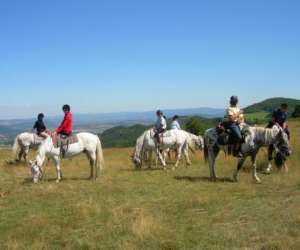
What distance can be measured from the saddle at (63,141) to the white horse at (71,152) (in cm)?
11

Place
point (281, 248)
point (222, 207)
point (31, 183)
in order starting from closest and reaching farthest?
point (281, 248)
point (222, 207)
point (31, 183)

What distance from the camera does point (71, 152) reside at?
16.6 metres

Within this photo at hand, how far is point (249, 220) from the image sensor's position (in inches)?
370

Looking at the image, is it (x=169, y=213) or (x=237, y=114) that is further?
(x=237, y=114)

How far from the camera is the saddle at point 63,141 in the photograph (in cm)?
1627

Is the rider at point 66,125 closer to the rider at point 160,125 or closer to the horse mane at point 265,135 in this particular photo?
the rider at point 160,125

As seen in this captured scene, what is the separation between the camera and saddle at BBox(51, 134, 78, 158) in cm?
1627

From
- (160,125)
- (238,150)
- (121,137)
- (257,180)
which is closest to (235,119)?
(238,150)

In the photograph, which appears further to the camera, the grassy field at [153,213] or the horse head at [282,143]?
the horse head at [282,143]

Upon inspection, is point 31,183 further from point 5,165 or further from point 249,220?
point 249,220

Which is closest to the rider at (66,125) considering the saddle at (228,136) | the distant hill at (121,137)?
the saddle at (228,136)

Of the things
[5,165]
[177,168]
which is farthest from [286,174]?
[5,165]

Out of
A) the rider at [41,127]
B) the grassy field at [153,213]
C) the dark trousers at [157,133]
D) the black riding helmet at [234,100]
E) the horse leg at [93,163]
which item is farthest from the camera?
the rider at [41,127]

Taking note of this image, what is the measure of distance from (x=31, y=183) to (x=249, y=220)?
30.5ft
